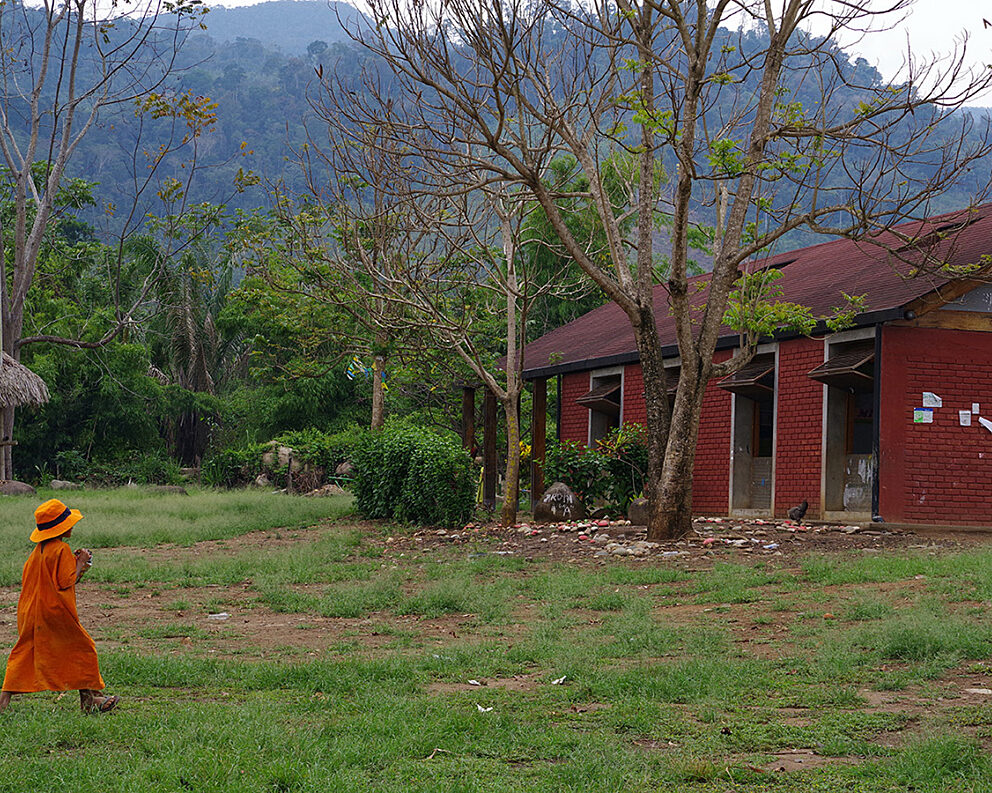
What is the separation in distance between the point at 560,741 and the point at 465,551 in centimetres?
976

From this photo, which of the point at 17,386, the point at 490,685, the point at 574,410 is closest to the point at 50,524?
the point at 490,685

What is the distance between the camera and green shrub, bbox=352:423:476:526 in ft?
61.9

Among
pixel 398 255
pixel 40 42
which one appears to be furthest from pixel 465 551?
pixel 40 42


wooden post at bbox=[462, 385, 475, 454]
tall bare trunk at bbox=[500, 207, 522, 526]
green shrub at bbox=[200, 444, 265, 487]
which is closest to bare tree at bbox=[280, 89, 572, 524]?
tall bare trunk at bbox=[500, 207, 522, 526]

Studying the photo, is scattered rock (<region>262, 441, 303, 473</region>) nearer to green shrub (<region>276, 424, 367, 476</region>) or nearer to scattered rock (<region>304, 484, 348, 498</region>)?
green shrub (<region>276, 424, 367, 476</region>)

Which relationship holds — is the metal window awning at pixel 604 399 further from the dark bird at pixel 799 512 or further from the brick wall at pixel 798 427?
the dark bird at pixel 799 512

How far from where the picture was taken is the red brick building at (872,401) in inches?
609

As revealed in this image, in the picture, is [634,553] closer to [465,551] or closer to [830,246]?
[465,551]

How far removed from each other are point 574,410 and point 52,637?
1863 cm

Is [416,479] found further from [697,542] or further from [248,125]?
[248,125]

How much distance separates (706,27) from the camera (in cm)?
1408

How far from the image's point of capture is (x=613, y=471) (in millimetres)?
19703

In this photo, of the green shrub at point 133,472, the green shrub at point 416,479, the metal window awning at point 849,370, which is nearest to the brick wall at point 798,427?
the metal window awning at point 849,370

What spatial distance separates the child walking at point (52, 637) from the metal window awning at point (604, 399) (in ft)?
53.5
